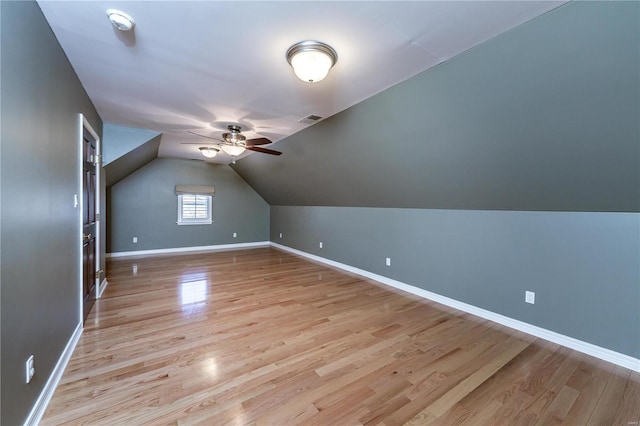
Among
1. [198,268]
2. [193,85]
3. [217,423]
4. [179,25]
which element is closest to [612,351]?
[217,423]

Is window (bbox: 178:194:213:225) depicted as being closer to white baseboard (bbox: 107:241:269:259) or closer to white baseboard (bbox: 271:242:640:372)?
white baseboard (bbox: 107:241:269:259)

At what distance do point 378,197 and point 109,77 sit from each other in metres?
3.43

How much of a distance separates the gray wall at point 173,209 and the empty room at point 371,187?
258cm

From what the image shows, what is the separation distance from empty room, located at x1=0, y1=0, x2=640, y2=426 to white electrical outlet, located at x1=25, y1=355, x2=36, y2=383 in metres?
0.02

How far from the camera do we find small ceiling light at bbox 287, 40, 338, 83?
1.79 m

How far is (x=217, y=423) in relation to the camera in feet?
4.88

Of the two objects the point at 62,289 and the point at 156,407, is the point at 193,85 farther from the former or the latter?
the point at 156,407

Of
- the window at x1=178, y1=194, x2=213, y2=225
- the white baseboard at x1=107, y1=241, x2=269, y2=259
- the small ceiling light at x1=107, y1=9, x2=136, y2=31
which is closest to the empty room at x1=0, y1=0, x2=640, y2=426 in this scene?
the small ceiling light at x1=107, y1=9, x2=136, y2=31

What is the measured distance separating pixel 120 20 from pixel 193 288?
3.27 meters

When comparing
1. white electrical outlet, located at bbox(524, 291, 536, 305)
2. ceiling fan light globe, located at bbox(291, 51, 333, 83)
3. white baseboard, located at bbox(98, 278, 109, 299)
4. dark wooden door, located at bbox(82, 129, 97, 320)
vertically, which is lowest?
white baseboard, located at bbox(98, 278, 109, 299)

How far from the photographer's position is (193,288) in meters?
3.83

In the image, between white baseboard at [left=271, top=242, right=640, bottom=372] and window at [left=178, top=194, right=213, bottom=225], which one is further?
window at [left=178, top=194, right=213, bottom=225]

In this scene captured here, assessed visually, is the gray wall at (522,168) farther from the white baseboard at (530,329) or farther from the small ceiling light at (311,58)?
the small ceiling light at (311,58)

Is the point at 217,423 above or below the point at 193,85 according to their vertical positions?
below
